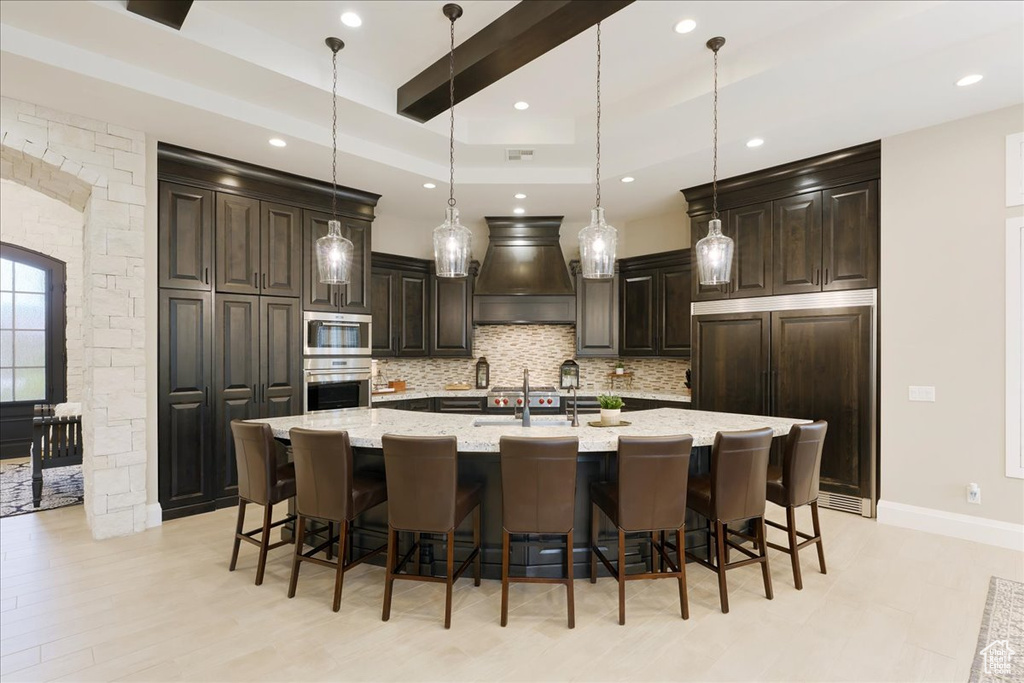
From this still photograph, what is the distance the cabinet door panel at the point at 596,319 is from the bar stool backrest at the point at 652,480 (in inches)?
Result: 145

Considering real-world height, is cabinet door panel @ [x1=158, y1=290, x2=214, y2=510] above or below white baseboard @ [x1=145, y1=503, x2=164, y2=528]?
above

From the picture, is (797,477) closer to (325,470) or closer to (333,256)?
(325,470)

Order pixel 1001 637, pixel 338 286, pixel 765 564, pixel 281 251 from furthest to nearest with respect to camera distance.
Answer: pixel 338 286 < pixel 281 251 < pixel 765 564 < pixel 1001 637

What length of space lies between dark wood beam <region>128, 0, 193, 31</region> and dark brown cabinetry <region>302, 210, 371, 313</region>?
2.20 meters

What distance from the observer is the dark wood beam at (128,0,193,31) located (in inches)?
103

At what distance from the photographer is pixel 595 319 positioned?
20.1ft

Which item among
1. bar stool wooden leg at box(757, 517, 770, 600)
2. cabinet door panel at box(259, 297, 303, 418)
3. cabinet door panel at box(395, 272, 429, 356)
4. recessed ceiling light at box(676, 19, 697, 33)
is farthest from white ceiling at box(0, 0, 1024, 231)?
bar stool wooden leg at box(757, 517, 770, 600)

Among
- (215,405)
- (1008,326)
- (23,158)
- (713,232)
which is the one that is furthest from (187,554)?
(1008,326)

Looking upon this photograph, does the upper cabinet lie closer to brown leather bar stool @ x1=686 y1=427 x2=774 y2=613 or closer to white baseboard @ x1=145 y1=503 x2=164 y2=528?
brown leather bar stool @ x1=686 y1=427 x2=774 y2=613

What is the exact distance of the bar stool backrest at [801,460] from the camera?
2828mm

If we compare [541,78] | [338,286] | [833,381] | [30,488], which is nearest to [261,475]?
[338,286]

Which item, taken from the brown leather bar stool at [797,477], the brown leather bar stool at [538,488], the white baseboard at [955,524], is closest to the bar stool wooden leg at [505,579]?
the brown leather bar stool at [538,488]

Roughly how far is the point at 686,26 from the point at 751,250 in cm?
236

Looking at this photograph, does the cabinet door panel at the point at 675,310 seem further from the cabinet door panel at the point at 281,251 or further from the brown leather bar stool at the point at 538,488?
the cabinet door panel at the point at 281,251
